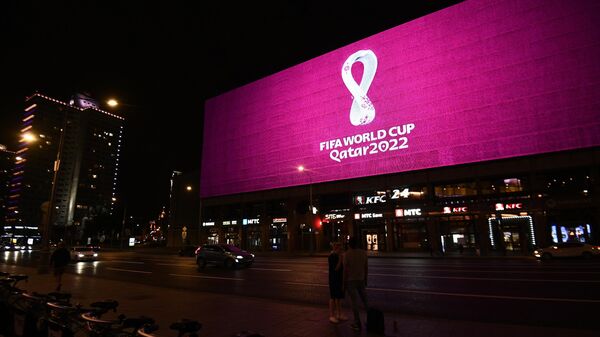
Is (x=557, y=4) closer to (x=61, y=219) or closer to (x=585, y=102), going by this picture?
(x=585, y=102)

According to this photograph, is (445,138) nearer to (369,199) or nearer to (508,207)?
(508,207)

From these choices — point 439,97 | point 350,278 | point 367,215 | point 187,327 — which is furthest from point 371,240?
point 187,327

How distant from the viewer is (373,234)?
1827 inches

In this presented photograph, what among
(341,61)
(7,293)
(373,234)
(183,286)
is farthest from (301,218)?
(7,293)

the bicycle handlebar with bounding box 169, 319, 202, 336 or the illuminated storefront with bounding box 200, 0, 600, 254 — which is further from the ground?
the illuminated storefront with bounding box 200, 0, 600, 254

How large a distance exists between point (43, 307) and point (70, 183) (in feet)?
616

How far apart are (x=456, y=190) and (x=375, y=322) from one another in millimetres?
36829

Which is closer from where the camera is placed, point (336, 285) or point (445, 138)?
point (336, 285)

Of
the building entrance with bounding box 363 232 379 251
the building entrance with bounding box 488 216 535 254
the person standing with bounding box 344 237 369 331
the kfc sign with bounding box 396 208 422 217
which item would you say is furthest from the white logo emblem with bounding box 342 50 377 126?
the person standing with bounding box 344 237 369 331

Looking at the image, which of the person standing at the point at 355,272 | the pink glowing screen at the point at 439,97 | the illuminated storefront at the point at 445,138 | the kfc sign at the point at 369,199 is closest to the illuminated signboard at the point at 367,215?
the illuminated storefront at the point at 445,138

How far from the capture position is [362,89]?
166ft

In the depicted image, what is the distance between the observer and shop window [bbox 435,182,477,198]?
132 feet

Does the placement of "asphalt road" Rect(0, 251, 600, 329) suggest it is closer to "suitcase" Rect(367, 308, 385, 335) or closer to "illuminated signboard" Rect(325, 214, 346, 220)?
"suitcase" Rect(367, 308, 385, 335)

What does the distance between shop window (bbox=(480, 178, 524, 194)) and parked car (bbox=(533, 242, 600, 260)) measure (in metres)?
10.2
